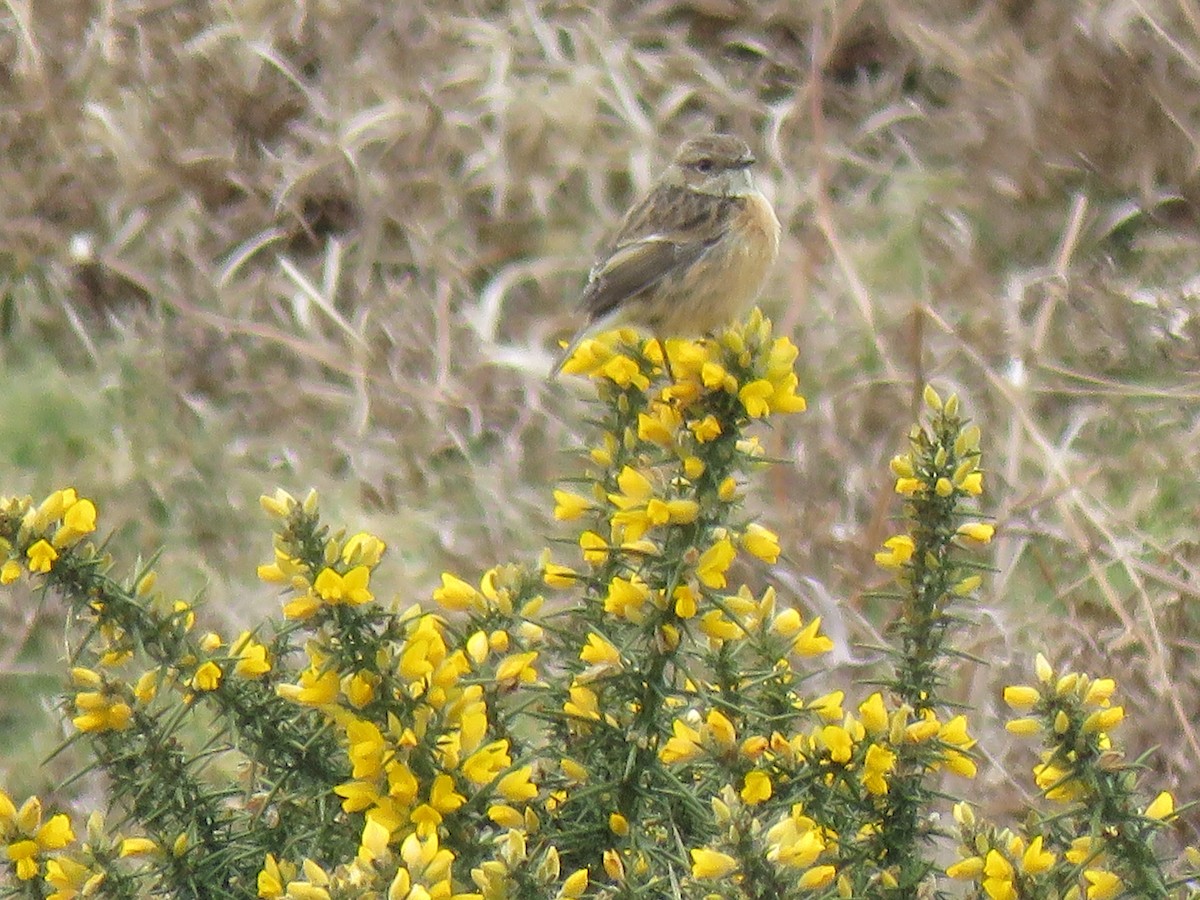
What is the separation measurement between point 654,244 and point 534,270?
5.73 ft

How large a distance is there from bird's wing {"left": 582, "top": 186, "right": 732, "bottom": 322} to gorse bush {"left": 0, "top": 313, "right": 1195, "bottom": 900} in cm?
173

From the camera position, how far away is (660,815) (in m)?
2.34

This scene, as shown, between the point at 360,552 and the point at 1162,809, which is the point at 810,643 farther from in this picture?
the point at 360,552

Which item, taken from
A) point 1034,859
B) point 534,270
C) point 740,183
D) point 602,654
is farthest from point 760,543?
point 534,270

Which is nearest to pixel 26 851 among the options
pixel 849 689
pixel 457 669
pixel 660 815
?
pixel 457 669

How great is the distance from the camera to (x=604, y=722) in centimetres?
227

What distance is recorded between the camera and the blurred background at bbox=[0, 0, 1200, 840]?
15.9ft

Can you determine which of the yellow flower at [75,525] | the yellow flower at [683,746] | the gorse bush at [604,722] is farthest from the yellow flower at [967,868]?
the yellow flower at [75,525]

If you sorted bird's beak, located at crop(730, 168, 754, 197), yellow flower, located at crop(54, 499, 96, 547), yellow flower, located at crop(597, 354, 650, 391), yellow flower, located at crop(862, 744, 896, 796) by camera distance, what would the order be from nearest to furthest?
yellow flower, located at crop(54, 499, 96, 547) < yellow flower, located at crop(862, 744, 896, 796) < yellow flower, located at crop(597, 354, 650, 391) < bird's beak, located at crop(730, 168, 754, 197)

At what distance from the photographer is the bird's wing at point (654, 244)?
4207 millimetres

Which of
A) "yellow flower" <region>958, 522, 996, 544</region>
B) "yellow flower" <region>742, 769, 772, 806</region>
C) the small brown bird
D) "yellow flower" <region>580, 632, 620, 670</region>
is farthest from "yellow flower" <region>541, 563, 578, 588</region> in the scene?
the small brown bird

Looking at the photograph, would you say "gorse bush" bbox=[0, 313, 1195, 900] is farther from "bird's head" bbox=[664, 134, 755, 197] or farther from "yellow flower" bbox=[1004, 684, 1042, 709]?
"bird's head" bbox=[664, 134, 755, 197]

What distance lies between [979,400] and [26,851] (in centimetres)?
368

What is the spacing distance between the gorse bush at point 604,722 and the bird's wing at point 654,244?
173 centimetres
